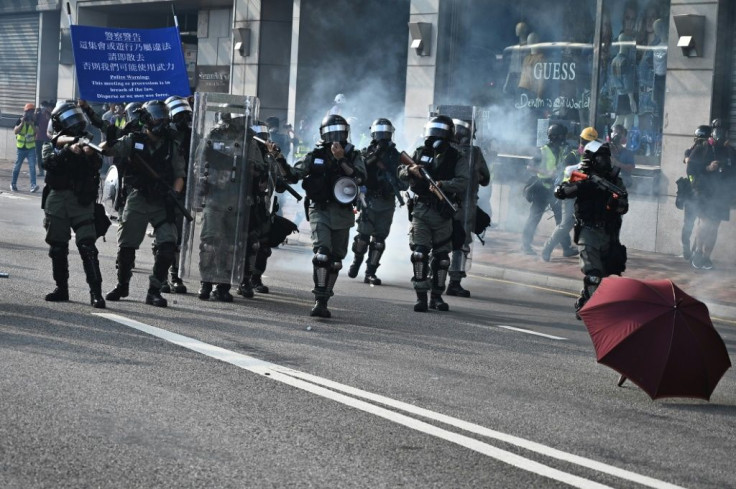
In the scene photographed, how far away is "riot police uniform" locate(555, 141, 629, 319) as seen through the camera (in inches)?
407

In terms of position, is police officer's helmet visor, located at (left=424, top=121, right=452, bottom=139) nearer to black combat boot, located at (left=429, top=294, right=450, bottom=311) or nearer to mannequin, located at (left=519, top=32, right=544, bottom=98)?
black combat boot, located at (left=429, top=294, right=450, bottom=311)

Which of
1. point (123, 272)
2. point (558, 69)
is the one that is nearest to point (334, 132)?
point (123, 272)

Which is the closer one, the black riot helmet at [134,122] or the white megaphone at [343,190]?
the white megaphone at [343,190]

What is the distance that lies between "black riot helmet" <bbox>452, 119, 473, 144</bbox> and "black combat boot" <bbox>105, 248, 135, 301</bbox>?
3.56 m

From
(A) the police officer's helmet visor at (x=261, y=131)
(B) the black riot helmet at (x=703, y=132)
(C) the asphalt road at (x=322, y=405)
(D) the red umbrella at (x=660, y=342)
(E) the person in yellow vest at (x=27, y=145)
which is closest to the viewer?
(C) the asphalt road at (x=322, y=405)

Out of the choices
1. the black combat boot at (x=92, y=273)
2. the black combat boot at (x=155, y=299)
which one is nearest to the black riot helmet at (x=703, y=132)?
the black combat boot at (x=155, y=299)

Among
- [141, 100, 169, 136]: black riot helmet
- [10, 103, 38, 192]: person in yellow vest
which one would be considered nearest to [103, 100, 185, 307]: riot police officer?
[141, 100, 169, 136]: black riot helmet

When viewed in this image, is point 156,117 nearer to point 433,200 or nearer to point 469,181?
point 433,200

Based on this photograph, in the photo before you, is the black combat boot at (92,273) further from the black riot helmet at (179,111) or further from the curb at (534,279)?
the curb at (534,279)

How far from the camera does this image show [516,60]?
20.5 metres

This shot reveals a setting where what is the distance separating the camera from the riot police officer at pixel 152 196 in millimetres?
10281

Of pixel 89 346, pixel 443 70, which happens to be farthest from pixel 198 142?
pixel 443 70

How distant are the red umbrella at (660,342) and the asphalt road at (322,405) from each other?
17 cm

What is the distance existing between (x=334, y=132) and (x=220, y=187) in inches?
49.0
